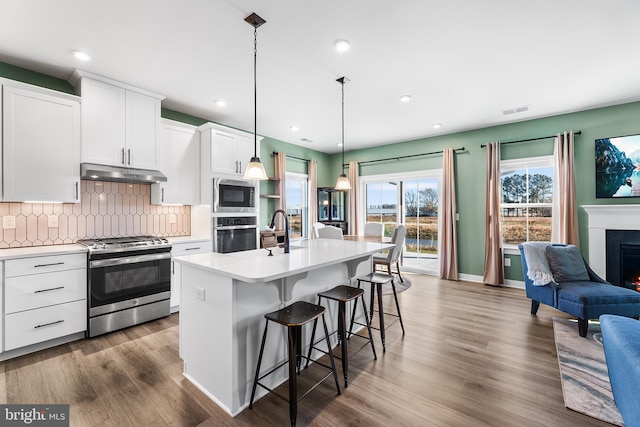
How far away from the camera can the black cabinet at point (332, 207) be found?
21.1 ft

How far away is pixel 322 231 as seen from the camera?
503cm

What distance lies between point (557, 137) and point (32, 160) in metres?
Result: 6.62

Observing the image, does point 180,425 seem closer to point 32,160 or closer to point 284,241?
point 284,241

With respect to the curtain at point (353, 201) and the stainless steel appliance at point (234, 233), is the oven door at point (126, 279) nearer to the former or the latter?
the stainless steel appliance at point (234, 233)

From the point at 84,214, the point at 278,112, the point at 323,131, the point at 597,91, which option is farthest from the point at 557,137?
the point at 84,214

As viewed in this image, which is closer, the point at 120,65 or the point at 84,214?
the point at 120,65

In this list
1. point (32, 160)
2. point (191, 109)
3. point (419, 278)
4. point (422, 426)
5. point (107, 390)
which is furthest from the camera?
point (419, 278)

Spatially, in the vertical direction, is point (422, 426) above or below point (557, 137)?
below

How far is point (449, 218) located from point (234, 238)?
12.6ft

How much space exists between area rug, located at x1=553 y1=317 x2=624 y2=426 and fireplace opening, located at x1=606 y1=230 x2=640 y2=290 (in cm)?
104

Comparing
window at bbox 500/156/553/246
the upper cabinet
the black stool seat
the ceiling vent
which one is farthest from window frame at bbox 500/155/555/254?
the upper cabinet

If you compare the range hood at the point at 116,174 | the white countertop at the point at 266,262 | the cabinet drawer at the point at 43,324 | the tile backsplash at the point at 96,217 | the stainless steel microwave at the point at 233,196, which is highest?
the range hood at the point at 116,174

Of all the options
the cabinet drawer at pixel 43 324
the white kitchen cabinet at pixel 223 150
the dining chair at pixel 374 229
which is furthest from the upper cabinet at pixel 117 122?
the dining chair at pixel 374 229

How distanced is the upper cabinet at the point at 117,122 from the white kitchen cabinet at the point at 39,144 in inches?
4.6
